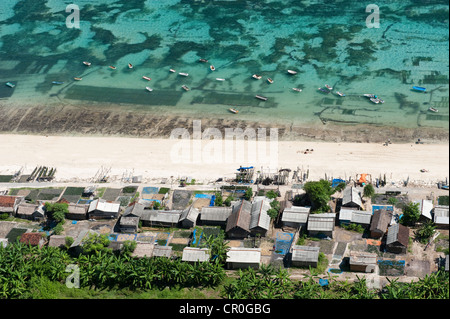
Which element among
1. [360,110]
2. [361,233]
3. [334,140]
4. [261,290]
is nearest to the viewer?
[261,290]

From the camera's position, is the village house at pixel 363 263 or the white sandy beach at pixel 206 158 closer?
the village house at pixel 363 263

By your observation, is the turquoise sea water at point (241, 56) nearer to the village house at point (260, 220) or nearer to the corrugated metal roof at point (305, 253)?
the village house at point (260, 220)

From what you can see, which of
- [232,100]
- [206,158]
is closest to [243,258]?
[206,158]

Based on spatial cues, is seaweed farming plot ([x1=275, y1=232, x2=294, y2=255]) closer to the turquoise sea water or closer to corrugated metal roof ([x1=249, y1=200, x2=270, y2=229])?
corrugated metal roof ([x1=249, y1=200, x2=270, y2=229])

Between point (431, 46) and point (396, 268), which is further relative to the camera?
point (431, 46)

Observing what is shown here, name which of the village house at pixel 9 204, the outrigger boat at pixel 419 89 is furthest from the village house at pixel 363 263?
the village house at pixel 9 204
